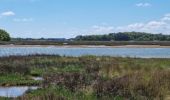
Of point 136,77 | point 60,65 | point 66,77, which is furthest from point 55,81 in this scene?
point 60,65

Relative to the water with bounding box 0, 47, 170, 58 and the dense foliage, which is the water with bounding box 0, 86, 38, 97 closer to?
the water with bounding box 0, 47, 170, 58

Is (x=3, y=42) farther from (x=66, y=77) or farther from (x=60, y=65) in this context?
(x=66, y=77)

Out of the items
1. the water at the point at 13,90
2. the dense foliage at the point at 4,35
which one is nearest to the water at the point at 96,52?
the dense foliage at the point at 4,35

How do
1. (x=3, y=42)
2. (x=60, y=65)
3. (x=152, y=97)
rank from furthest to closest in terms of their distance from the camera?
(x=3, y=42) < (x=60, y=65) < (x=152, y=97)

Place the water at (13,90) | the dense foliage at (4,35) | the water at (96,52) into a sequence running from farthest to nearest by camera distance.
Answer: the dense foliage at (4,35), the water at (96,52), the water at (13,90)

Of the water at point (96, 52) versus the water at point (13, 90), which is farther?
the water at point (96, 52)

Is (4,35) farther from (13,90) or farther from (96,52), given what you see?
(13,90)

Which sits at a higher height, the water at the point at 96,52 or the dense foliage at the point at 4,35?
the dense foliage at the point at 4,35

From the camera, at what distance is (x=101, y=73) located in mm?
28766

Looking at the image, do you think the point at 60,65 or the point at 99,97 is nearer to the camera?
the point at 99,97

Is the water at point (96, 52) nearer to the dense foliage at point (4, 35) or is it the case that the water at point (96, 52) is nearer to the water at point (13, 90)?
the dense foliage at point (4, 35)

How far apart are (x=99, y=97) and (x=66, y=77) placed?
5787mm

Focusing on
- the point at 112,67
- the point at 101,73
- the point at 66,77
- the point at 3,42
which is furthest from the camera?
the point at 3,42

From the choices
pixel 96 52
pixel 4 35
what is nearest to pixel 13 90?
pixel 96 52
